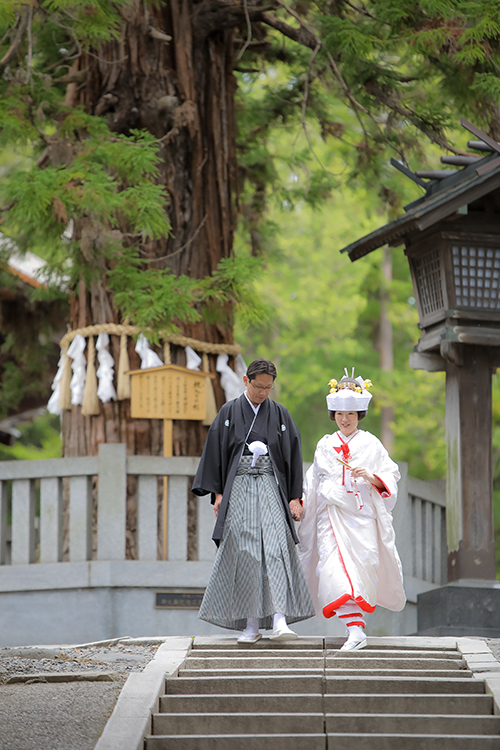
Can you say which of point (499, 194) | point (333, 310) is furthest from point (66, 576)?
point (333, 310)

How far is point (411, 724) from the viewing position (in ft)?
15.2

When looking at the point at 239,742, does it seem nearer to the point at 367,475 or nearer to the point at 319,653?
the point at 319,653

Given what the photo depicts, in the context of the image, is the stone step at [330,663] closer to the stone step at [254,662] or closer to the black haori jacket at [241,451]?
the stone step at [254,662]

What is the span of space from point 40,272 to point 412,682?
4.46 meters

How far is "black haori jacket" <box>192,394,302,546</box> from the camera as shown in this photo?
243 inches

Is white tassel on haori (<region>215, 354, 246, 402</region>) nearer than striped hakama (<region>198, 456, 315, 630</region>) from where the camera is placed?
No

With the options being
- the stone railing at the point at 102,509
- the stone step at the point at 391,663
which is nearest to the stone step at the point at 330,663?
the stone step at the point at 391,663

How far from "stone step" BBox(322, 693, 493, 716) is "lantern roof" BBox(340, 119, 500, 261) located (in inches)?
157

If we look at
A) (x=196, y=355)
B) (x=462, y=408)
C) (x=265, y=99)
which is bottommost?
(x=462, y=408)

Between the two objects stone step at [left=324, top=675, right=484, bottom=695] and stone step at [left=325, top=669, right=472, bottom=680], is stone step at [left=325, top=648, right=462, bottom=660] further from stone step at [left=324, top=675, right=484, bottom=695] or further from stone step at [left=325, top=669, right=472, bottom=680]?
stone step at [left=324, top=675, right=484, bottom=695]

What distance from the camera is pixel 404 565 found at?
26.7 feet

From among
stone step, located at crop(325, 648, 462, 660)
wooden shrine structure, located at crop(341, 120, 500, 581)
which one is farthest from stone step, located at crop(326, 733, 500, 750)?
wooden shrine structure, located at crop(341, 120, 500, 581)

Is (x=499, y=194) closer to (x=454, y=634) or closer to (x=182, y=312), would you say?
(x=182, y=312)

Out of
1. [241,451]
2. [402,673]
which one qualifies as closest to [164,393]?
[241,451]
